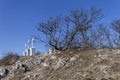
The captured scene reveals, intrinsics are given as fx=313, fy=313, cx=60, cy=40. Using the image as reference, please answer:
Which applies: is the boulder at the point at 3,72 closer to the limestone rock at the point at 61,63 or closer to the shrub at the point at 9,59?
the shrub at the point at 9,59

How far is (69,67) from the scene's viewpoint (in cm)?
2142

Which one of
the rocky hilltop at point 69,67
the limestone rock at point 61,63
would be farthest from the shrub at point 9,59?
the limestone rock at point 61,63

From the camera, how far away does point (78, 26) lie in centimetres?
2888

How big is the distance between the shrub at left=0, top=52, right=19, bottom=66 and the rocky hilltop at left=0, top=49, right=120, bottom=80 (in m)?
1.87

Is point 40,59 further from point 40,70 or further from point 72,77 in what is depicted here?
point 72,77

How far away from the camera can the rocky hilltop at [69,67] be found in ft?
64.4

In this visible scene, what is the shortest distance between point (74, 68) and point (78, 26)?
8517 millimetres

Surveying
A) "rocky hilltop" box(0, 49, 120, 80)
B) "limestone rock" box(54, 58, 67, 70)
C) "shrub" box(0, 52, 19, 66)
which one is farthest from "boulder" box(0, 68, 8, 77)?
"limestone rock" box(54, 58, 67, 70)

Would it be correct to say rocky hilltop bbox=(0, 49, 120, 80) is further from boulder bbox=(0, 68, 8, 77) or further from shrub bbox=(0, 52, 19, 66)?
shrub bbox=(0, 52, 19, 66)

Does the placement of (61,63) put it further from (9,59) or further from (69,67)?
(9,59)

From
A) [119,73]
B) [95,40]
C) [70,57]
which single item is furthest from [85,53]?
[95,40]

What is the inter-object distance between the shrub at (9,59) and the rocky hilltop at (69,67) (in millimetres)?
1865

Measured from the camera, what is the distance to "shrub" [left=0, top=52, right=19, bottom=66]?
2648cm

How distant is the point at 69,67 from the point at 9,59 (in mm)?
7863
